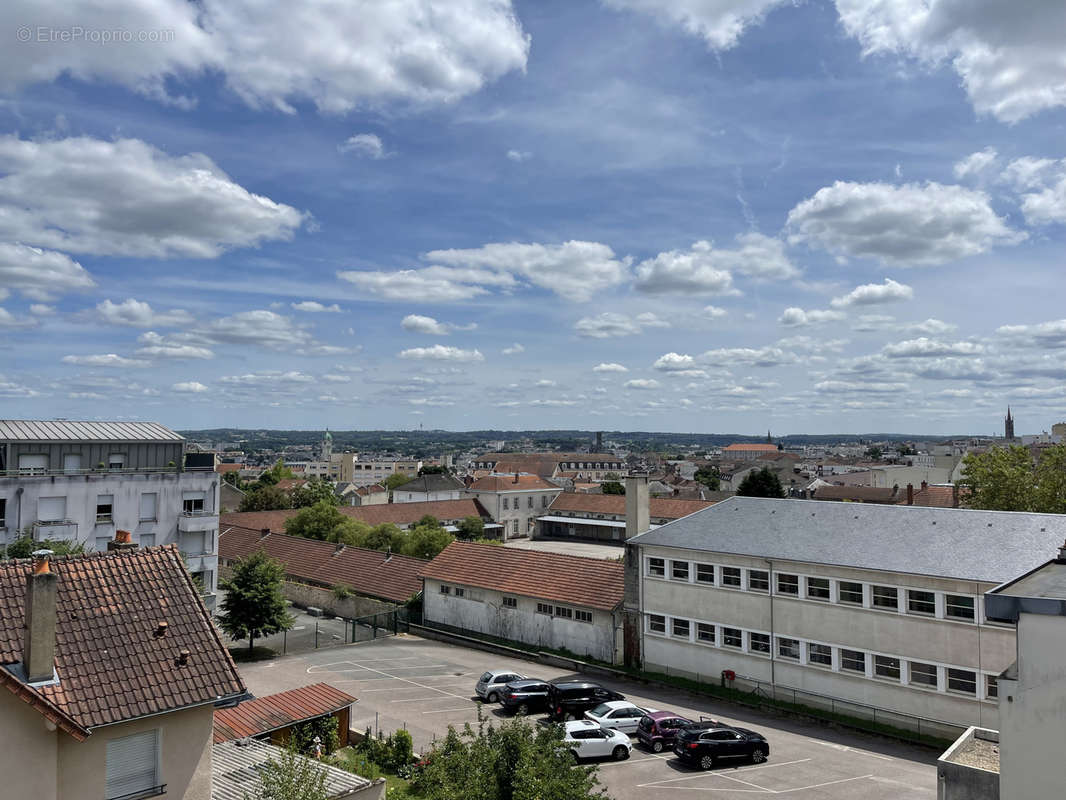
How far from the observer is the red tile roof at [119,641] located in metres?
13.9

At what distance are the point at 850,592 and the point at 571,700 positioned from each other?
13.0 m

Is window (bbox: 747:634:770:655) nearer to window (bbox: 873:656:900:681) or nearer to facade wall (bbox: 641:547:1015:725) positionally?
facade wall (bbox: 641:547:1015:725)

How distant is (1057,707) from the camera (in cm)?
1331

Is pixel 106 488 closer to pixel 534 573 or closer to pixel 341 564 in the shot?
pixel 341 564

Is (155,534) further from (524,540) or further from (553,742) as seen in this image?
(524,540)

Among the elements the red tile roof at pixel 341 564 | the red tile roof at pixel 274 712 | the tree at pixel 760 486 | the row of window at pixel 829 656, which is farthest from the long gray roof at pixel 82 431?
the tree at pixel 760 486

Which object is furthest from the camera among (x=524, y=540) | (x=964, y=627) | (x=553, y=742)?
(x=524, y=540)

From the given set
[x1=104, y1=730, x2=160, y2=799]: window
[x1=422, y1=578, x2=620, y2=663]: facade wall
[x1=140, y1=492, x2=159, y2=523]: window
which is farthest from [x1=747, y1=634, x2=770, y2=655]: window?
[x1=140, y1=492, x2=159, y2=523]: window

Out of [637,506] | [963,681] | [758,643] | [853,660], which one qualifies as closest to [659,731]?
[758,643]

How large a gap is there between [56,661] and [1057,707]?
17.4m

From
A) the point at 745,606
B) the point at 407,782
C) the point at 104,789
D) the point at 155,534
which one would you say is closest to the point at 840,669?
the point at 745,606

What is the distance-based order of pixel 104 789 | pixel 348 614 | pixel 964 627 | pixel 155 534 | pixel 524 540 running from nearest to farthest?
pixel 104 789, pixel 964 627, pixel 155 534, pixel 348 614, pixel 524 540

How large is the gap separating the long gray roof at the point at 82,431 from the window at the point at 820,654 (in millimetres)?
41777

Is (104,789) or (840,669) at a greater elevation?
(104,789)
